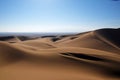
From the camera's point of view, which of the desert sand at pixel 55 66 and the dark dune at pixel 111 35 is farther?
the dark dune at pixel 111 35

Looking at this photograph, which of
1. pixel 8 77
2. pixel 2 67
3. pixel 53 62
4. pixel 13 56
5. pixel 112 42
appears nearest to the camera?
pixel 8 77

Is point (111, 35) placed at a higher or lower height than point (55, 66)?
higher

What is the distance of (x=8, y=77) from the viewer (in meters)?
7.28

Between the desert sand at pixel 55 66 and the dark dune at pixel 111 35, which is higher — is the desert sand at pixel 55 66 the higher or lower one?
the lower one

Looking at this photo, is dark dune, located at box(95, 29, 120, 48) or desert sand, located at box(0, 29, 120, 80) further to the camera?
dark dune, located at box(95, 29, 120, 48)

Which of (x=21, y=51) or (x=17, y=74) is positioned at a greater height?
(x=21, y=51)

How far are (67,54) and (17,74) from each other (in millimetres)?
3292

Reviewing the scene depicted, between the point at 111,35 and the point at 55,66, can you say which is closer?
the point at 55,66

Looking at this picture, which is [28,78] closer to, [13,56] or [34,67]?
[34,67]

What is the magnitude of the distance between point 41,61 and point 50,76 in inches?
A: 85.9

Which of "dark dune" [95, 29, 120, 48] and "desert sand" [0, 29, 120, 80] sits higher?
"dark dune" [95, 29, 120, 48]

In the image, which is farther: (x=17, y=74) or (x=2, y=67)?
(x=2, y=67)

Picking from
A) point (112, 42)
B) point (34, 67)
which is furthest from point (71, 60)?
point (112, 42)

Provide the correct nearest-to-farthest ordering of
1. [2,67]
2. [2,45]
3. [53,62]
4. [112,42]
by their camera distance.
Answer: [2,67], [53,62], [2,45], [112,42]
